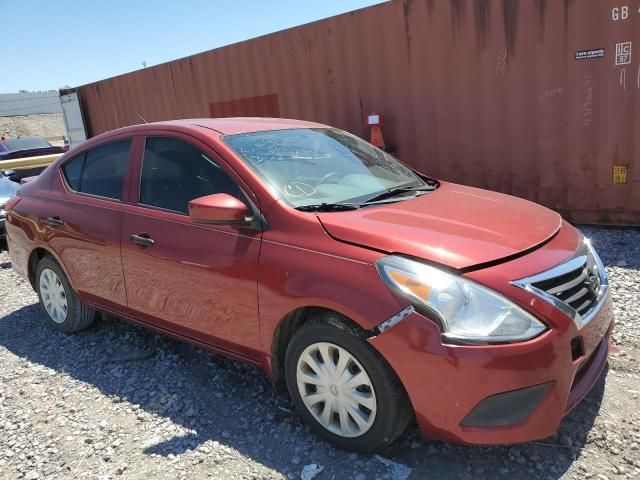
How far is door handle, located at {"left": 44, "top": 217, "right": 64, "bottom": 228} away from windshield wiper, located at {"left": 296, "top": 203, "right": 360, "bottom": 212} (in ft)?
6.96

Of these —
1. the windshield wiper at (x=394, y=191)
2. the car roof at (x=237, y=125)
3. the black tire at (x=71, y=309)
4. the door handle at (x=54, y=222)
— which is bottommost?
the black tire at (x=71, y=309)

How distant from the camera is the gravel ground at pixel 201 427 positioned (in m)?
2.38

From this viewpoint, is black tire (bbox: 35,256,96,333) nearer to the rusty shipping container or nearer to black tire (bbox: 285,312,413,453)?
black tire (bbox: 285,312,413,453)

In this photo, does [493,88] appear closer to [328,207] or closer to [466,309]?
[328,207]

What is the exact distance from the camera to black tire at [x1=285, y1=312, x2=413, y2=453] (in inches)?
88.4

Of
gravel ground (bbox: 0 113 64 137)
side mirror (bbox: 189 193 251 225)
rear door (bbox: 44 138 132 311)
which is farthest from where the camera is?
gravel ground (bbox: 0 113 64 137)

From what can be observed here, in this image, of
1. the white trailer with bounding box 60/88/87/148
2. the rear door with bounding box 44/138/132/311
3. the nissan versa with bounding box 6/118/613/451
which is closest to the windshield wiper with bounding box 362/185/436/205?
the nissan versa with bounding box 6/118/613/451

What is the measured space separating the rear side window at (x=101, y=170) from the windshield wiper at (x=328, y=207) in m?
1.49

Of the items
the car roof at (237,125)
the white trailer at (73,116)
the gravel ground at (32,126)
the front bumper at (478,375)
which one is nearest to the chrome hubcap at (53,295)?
the car roof at (237,125)

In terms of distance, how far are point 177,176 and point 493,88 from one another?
416 centimetres

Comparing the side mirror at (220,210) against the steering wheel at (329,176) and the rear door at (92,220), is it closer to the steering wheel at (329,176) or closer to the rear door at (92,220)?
the steering wheel at (329,176)

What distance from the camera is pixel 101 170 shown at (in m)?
3.72

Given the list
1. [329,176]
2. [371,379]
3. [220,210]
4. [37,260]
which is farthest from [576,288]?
[37,260]

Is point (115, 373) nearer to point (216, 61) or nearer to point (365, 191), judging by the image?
point (365, 191)
